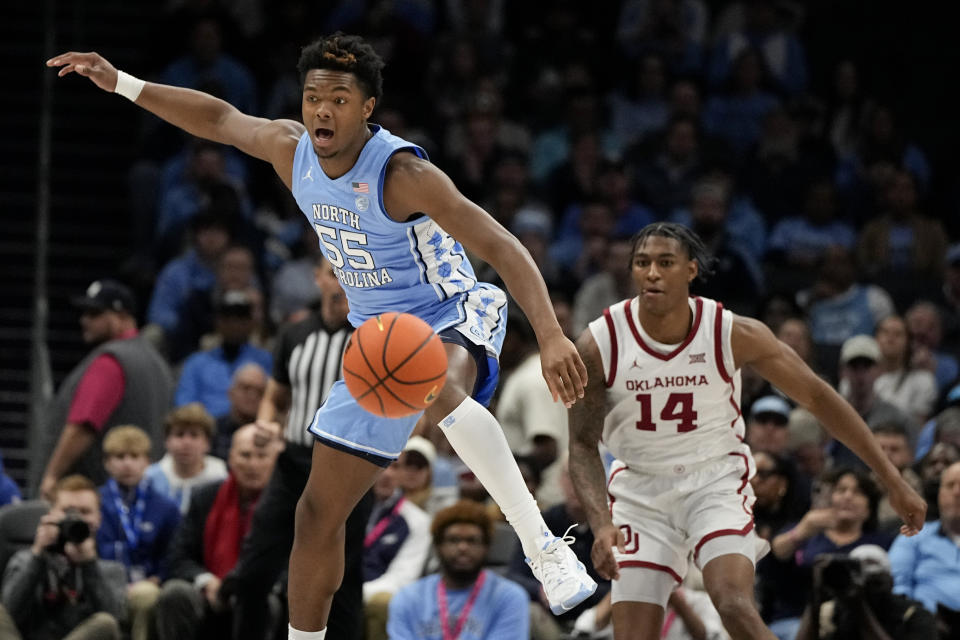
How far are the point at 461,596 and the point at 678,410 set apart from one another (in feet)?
7.66

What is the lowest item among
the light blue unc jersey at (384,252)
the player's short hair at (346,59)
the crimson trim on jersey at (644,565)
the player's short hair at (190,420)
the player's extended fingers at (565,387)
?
the crimson trim on jersey at (644,565)

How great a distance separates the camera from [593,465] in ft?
20.6

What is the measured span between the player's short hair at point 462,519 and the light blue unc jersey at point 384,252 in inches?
110

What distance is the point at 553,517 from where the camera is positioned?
891 centimetres

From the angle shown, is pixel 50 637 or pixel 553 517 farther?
pixel 553 517

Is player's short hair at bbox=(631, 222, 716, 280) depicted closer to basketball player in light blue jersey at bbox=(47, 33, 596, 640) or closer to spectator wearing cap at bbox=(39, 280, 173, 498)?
basketball player in light blue jersey at bbox=(47, 33, 596, 640)

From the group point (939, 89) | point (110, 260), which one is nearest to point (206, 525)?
point (110, 260)

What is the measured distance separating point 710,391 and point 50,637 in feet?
12.8

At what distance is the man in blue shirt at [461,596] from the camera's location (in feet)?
26.5

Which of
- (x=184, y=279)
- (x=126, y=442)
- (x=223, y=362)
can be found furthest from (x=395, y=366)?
(x=184, y=279)

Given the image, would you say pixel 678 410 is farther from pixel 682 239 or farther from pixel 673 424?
pixel 682 239

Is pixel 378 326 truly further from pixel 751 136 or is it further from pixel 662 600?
pixel 751 136

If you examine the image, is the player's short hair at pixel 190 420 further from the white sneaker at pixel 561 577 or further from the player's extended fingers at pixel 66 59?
the white sneaker at pixel 561 577

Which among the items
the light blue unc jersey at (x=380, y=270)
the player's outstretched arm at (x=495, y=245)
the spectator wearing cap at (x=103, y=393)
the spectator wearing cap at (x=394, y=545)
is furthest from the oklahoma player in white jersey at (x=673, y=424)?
the spectator wearing cap at (x=103, y=393)
